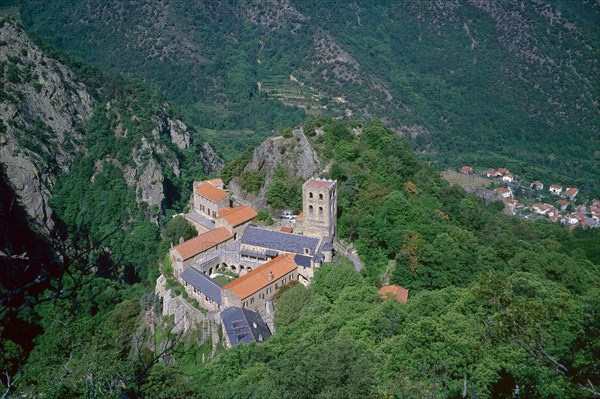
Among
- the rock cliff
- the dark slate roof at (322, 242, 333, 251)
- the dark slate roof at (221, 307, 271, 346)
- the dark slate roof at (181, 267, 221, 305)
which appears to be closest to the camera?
the dark slate roof at (221, 307, 271, 346)

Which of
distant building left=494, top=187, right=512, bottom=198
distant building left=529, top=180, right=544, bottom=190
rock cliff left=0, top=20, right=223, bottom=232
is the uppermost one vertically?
rock cliff left=0, top=20, right=223, bottom=232

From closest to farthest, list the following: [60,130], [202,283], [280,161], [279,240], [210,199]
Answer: [202,283], [279,240], [210,199], [280,161], [60,130]

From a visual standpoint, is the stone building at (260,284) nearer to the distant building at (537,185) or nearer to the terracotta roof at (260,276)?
the terracotta roof at (260,276)

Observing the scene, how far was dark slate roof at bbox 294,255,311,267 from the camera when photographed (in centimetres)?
4253

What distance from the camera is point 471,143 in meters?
165

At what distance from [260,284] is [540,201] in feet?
333

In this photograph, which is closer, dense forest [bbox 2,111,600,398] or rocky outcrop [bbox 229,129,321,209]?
dense forest [bbox 2,111,600,398]

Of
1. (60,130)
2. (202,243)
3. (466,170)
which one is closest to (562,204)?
(466,170)

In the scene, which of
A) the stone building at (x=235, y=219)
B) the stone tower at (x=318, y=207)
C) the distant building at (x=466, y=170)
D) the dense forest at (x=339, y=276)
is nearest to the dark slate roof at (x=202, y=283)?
the dense forest at (x=339, y=276)

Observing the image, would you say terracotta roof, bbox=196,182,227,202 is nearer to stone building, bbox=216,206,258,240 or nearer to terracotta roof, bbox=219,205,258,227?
terracotta roof, bbox=219,205,258,227

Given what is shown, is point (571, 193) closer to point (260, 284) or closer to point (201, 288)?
point (260, 284)

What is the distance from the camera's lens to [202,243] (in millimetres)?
45938

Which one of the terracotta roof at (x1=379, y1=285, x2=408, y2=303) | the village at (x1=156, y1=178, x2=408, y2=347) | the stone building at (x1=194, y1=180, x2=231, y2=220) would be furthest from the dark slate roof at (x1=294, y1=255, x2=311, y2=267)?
the stone building at (x1=194, y1=180, x2=231, y2=220)

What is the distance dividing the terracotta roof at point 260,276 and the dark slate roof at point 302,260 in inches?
12.9
